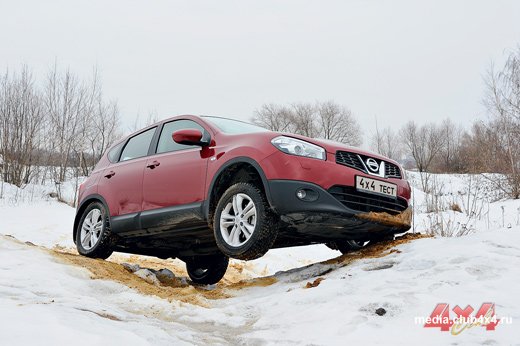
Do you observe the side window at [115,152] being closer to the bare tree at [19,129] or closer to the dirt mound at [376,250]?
the dirt mound at [376,250]

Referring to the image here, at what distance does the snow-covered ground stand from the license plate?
1.77 ft

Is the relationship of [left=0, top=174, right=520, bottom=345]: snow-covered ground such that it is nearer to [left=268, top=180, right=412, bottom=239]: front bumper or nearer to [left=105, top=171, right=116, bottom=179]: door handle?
[left=268, top=180, right=412, bottom=239]: front bumper

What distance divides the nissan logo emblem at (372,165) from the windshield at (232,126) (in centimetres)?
105

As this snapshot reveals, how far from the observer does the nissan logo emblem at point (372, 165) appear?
13.3 feet

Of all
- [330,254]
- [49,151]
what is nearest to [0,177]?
[49,151]

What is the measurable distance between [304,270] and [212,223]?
1.04 m

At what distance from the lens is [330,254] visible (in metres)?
9.62

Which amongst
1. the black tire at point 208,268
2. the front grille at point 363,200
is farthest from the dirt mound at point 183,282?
the black tire at point 208,268

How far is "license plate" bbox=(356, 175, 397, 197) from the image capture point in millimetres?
3824

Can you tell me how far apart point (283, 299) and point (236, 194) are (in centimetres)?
102

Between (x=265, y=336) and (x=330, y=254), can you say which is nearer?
(x=265, y=336)

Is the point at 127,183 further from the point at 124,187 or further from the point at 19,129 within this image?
the point at 19,129

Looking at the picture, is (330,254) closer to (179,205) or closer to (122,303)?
(179,205)

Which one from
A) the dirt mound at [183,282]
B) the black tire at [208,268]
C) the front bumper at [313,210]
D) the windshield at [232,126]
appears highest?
the windshield at [232,126]
